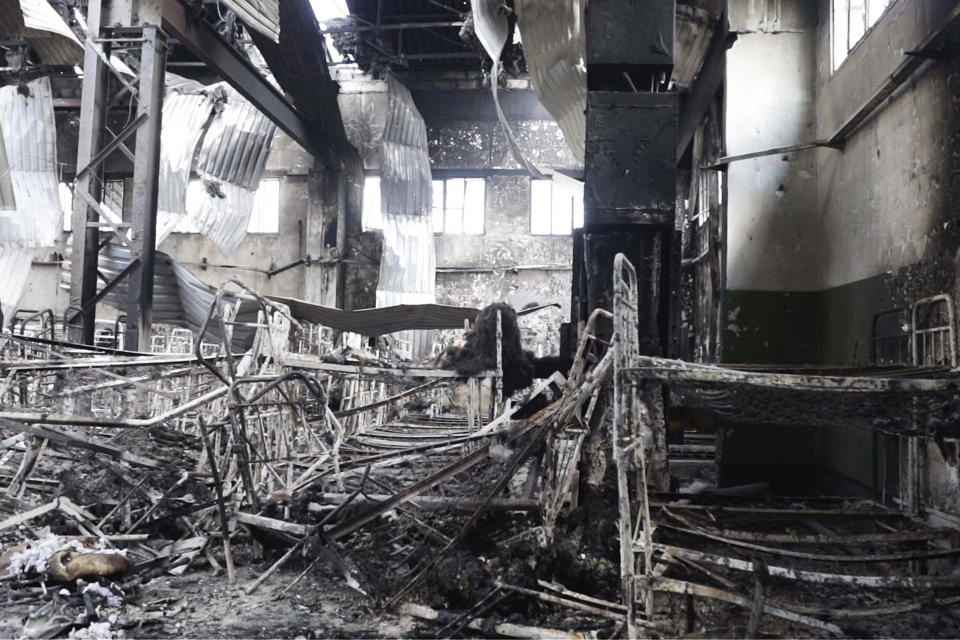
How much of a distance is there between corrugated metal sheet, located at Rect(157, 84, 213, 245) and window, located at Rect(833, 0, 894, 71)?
1055cm

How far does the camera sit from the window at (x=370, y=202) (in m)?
16.5

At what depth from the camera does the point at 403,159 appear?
16.3m

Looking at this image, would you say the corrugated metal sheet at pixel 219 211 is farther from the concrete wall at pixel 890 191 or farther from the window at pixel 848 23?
the window at pixel 848 23

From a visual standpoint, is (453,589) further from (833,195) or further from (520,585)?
(833,195)

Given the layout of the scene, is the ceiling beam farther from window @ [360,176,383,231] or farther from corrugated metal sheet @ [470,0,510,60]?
corrugated metal sheet @ [470,0,510,60]

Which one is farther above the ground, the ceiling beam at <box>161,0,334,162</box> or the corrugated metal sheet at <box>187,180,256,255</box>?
the ceiling beam at <box>161,0,334,162</box>

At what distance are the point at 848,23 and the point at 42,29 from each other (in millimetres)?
10941

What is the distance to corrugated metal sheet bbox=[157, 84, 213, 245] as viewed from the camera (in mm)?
12578

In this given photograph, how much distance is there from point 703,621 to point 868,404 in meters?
1.60

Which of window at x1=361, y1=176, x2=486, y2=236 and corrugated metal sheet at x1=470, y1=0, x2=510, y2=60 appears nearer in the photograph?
corrugated metal sheet at x1=470, y1=0, x2=510, y2=60

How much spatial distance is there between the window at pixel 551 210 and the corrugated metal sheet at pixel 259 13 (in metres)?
8.10

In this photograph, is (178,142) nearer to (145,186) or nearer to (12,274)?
(12,274)

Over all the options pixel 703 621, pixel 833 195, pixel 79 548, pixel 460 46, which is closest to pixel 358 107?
pixel 460 46

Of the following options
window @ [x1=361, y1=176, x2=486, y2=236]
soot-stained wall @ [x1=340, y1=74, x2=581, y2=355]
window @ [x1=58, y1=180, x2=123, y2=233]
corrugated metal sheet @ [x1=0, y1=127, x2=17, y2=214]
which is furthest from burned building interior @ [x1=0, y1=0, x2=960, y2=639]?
window @ [x1=58, y1=180, x2=123, y2=233]
